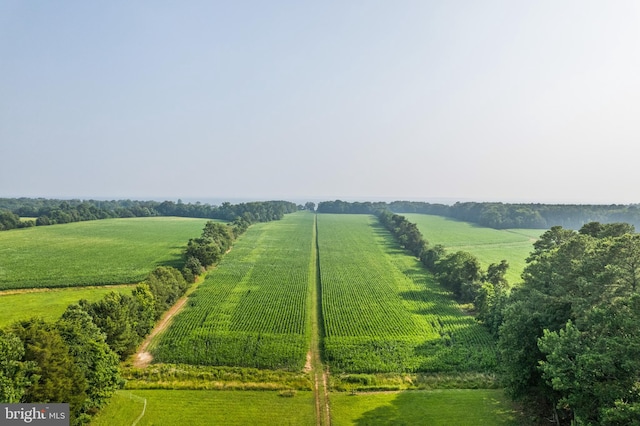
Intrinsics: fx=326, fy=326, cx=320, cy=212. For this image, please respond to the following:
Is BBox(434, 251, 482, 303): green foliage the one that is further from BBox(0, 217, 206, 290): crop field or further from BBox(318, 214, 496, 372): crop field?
BBox(0, 217, 206, 290): crop field

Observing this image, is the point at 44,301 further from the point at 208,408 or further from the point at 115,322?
the point at 208,408

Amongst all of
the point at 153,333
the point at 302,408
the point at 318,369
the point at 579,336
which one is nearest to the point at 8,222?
the point at 153,333

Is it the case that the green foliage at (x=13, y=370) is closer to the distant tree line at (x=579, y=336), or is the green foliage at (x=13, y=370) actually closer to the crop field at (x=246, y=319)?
the crop field at (x=246, y=319)

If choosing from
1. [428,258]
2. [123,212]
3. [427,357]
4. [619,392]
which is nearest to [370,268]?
[428,258]

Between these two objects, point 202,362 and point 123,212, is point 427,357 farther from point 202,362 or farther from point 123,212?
point 123,212

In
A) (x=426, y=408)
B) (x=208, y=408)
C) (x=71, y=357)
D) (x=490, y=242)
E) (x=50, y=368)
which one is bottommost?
(x=208, y=408)

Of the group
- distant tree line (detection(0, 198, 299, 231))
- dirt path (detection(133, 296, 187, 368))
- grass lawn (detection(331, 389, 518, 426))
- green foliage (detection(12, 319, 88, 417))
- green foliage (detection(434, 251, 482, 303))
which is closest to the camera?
green foliage (detection(12, 319, 88, 417))

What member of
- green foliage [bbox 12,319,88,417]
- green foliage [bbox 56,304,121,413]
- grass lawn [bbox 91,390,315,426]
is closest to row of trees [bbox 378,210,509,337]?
grass lawn [bbox 91,390,315,426]
